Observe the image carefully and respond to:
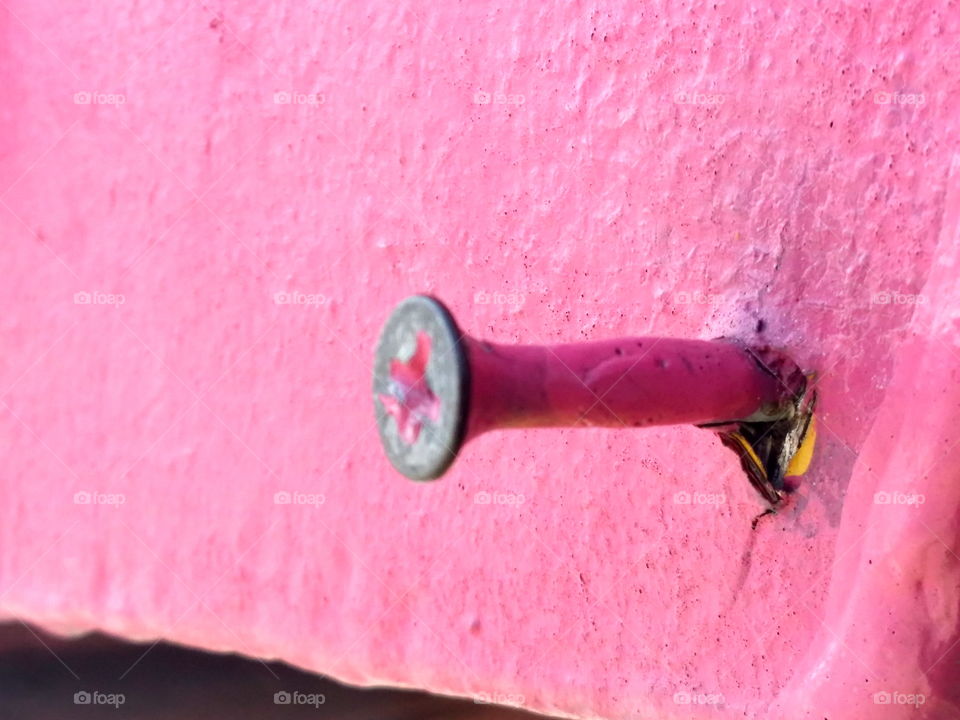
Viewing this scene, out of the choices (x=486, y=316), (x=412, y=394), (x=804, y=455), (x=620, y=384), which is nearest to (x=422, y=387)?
(x=412, y=394)

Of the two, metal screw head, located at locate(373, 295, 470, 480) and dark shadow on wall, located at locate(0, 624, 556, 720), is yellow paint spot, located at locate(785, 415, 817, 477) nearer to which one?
metal screw head, located at locate(373, 295, 470, 480)

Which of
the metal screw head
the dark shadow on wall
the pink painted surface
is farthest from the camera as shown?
the dark shadow on wall

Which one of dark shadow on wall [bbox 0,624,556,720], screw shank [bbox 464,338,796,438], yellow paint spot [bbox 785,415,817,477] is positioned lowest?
dark shadow on wall [bbox 0,624,556,720]

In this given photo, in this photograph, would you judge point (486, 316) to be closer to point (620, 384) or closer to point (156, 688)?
point (620, 384)

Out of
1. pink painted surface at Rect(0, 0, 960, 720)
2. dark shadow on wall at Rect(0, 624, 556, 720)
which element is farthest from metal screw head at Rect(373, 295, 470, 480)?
dark shadow on wall at Rect(0, 624, 556, 720)

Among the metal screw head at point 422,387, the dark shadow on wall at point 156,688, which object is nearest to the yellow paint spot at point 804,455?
the metal screw head at point 422,387

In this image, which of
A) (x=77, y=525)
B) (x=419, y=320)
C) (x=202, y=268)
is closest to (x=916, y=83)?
(x=419, y=320)

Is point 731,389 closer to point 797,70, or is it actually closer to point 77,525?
point 797,70
